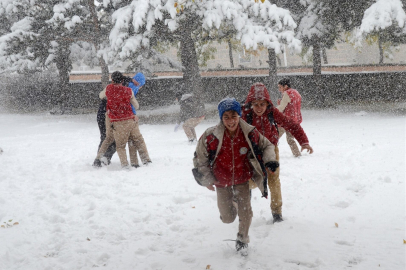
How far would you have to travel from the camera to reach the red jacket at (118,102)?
7.22 meters

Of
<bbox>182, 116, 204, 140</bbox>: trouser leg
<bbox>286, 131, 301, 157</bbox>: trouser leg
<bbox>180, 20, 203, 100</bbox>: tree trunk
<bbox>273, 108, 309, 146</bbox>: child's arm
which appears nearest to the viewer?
<bbox>273, 108, 309, 146</bbox>: child's arm

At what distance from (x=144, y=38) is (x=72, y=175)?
811 centimetres

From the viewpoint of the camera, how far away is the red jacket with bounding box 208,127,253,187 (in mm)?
3723

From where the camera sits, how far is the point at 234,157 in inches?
147

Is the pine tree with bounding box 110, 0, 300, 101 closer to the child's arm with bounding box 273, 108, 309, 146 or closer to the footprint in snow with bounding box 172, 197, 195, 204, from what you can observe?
the footprint in snow with bounding box 172, 197, 195, 204

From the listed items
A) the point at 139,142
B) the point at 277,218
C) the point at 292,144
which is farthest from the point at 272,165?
the point at 292,144

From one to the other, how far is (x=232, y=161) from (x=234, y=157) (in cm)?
4

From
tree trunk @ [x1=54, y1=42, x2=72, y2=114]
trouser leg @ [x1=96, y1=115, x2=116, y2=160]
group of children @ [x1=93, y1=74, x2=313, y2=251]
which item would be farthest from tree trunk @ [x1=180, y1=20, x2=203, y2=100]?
group of children @ [x1=93, y1=74, x2=313, y2=251]

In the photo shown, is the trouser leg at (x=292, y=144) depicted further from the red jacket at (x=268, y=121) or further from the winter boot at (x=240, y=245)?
the winter boot at (x=240, y=245)

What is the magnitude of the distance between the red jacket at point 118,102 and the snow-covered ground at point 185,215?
1.01 metres

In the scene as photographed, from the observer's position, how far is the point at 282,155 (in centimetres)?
870

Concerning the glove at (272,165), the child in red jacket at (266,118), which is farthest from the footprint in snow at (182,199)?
the glove at (272,165)

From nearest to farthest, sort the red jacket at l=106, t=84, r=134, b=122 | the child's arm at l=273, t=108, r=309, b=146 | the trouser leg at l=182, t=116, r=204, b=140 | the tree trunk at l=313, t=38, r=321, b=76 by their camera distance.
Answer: the child's arm at l=273, t=108, r=309, b=146, the red jacket at l=106, t=84, r=134, b=122, the trouser leg at l=182, t=116, r=204, b=140, the tree trunk at l=313, t=38, r=321, b=76

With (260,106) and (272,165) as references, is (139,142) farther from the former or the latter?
(272,165)
